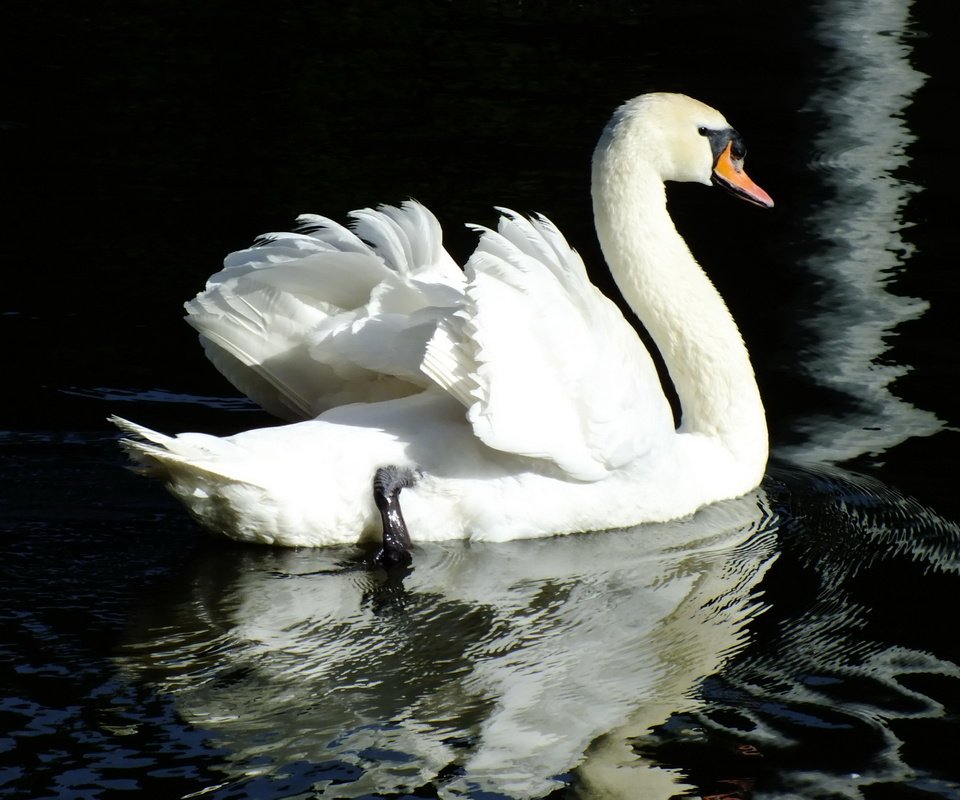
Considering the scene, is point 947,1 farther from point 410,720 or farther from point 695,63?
point 410,720

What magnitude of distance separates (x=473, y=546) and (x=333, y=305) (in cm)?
104

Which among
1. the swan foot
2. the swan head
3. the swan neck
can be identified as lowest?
the swan foot

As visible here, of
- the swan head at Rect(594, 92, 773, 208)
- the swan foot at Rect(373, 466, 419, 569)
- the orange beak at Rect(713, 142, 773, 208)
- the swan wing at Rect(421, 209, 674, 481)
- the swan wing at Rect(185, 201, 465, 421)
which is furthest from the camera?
the orange beak at Rect(713, 142, 773, 208)

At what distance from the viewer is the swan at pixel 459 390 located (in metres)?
5.57

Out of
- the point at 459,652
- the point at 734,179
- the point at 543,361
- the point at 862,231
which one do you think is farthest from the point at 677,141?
the point at 862,231

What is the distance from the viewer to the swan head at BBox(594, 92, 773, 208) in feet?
21.6

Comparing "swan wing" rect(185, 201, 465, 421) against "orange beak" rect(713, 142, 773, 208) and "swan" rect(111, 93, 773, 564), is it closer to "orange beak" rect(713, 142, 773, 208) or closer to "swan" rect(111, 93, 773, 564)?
"swan" rect(111, 93, 773, 564)

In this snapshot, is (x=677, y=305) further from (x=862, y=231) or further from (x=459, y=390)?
(x=862, y=231)

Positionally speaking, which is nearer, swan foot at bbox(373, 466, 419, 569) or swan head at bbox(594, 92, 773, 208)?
swan foot at bbox(373, 466, 419, 569)

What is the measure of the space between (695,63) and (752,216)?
364 centimetres

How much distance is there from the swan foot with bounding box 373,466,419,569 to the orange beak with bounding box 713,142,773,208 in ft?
6.94

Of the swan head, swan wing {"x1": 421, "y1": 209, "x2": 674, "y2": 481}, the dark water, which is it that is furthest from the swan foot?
the swan head

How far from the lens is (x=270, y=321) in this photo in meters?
6.17

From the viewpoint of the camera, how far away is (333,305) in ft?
20.3
